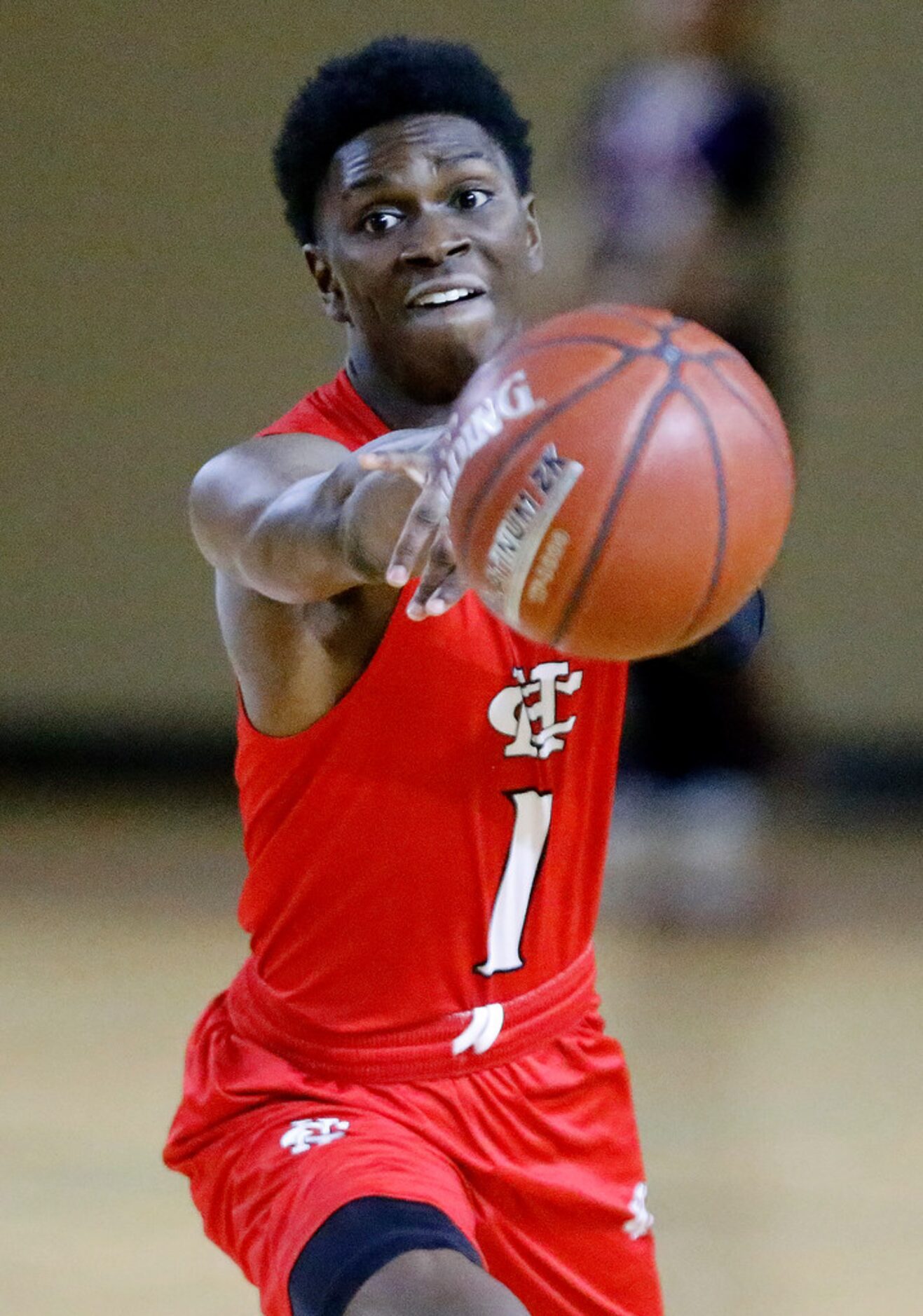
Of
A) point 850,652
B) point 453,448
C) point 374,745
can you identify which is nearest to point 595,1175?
point 374,745

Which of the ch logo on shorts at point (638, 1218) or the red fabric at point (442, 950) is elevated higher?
the red fabric at point (442, 950)

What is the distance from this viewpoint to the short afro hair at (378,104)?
8.68ft

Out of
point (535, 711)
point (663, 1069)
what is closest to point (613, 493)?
point (535, 711)

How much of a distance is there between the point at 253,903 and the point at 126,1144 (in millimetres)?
2225

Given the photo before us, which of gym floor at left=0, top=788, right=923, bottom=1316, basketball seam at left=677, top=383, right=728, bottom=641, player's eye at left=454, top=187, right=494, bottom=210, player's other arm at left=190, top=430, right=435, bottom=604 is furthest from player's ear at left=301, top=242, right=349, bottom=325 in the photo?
gym floor at left=0, top=788, right=923, bottom=1316

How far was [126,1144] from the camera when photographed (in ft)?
15.1

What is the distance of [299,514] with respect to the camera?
84.6 inches

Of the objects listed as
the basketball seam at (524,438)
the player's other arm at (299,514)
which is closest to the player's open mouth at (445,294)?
the player's other arm at (299,514)

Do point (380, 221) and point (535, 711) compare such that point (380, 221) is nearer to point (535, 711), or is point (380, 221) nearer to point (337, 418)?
point (337, 418)

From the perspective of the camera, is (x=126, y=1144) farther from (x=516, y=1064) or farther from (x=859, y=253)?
(x=859, y=253)

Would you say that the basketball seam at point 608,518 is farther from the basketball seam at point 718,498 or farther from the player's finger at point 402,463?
the player's finger at point 402,463

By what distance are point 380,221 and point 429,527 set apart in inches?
31.8

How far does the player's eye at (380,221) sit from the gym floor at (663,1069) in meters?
2.41

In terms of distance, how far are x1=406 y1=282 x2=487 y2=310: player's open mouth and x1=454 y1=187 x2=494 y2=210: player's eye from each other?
0.14 metres
